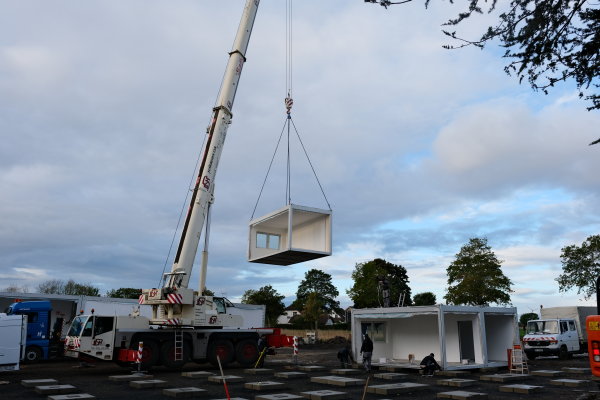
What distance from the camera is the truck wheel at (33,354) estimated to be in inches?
874

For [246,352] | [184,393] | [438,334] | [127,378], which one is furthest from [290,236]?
[438,334]

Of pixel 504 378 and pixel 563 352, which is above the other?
pixel 504 378

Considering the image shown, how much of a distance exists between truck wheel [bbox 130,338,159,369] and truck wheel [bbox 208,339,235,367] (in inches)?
89.8

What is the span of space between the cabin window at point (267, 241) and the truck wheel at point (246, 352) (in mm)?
5602

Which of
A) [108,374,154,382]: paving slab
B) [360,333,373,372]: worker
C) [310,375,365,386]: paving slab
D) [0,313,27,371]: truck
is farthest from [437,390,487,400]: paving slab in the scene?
[0,313,27,371]: truck

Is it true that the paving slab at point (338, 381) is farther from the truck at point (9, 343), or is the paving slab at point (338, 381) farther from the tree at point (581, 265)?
the tree at point (581, 265)

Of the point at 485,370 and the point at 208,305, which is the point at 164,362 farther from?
the point at 485,370

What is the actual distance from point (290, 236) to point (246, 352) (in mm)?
8232

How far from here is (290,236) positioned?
15.3 metres

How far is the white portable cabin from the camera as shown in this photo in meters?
20.3

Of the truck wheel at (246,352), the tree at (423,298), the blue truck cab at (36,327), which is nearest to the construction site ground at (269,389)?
the truck wheel at (246,352)

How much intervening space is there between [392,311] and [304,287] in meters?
Answer: 80.5

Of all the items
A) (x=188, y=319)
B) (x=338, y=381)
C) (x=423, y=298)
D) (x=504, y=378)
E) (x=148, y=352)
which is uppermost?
(x=423, y=298)

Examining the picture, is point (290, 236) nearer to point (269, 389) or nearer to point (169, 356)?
point (269, 389)
